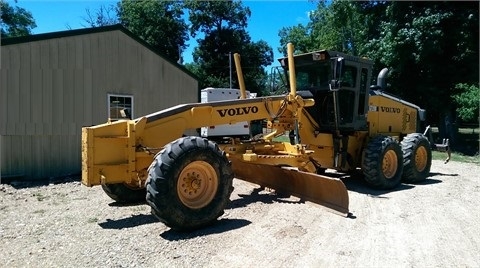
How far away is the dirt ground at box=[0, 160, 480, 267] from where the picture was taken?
14.6ft

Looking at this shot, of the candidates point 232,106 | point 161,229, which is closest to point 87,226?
point 161,229

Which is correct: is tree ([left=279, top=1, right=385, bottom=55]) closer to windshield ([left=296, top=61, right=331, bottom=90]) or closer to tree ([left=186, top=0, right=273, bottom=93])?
tree ([left=186, top=0, right=273, bottom=93])

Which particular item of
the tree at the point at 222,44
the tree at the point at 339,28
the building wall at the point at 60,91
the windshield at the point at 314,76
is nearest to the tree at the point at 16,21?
the tree at the point at 222,44

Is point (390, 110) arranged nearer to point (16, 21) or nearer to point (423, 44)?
point (423, 44)

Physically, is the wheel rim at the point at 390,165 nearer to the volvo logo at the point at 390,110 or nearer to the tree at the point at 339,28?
the volvo logo at the point at 390,110

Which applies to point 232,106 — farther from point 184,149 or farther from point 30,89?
point 30,89

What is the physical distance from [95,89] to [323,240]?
27.8ft

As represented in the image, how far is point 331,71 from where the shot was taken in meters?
8.14

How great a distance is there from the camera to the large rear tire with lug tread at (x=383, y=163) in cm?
823

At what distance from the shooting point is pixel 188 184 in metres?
5.46

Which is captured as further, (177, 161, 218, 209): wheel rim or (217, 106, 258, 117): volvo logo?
(217, 106, 258, 117): volvo logo

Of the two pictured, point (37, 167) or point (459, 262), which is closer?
point (459, 262)

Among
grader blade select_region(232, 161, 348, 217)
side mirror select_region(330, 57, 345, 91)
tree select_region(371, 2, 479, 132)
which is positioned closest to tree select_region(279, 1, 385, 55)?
tree select_region(371, 2, 479, 132)

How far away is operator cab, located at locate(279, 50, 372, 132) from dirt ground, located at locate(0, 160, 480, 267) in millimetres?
1653
